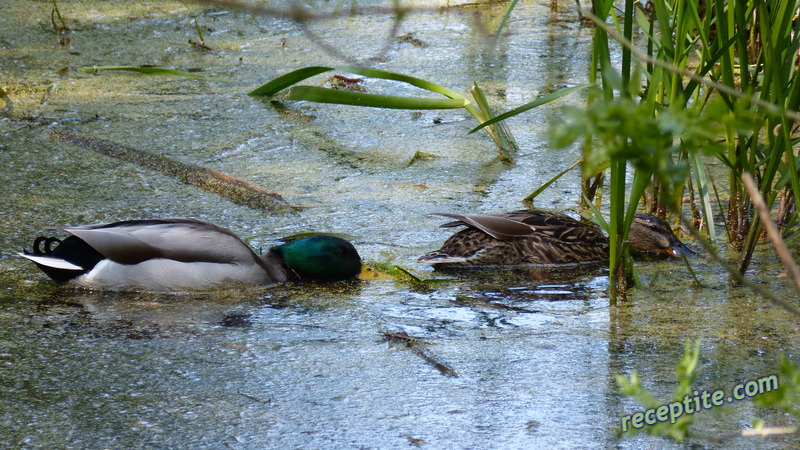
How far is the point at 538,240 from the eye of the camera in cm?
423

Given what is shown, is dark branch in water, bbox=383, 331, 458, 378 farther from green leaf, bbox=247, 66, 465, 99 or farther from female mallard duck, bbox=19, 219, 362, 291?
green leaf, bbox=247, 66, 465, 99

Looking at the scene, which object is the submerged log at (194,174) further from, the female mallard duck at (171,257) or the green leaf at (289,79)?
the female mallard duck at (171,257)

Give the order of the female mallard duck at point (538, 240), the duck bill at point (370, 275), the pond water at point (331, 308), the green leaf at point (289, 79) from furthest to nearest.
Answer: the green leaf at point (289, 79) < the female mallard duck at point (538, 240) < the duck bill at point (370, 275) < the pond water at point (331, 308)

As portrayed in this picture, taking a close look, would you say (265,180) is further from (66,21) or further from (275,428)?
(66,21)

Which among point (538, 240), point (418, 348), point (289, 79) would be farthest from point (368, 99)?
point (418, 348)

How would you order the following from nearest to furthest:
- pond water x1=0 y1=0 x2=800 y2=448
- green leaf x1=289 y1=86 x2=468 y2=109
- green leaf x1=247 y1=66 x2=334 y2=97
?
1. pond water x1=0 y1=0 x2=800 y2=448
2. green leaf x1=289 y1=86 x2=468 y2=109
3. green leaf x1=247 y1=66 x2=334 y2=97

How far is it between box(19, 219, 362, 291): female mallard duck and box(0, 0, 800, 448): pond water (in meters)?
0.09

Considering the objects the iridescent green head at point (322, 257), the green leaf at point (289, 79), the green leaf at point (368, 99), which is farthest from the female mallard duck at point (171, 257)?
the green leaf at point (289, 79)

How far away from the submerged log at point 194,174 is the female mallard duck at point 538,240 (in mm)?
916

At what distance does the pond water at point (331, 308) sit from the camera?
2541mm

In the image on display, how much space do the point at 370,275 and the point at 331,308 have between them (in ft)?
1.19

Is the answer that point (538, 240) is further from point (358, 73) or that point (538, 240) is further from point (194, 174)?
Result: point (194, 174)

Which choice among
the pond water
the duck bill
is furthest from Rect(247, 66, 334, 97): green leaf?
the duck bill

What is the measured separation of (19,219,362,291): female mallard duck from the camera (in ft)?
12.3
